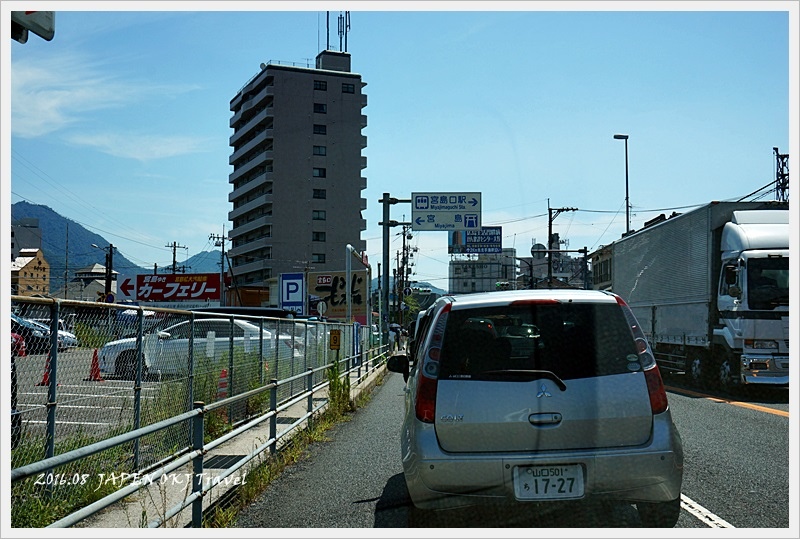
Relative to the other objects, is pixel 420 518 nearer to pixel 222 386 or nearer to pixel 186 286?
pixel 222 386

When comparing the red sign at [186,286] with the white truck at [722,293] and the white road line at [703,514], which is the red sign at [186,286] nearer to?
the white truck at [722,293]

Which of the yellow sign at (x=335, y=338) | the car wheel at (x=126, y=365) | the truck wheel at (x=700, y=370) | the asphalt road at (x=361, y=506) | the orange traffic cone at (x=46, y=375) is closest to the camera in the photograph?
the orange traffic cone at (x=46, y=375)

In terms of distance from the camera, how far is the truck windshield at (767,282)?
49.8ft

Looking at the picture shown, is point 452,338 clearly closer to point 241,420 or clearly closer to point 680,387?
point 241,420

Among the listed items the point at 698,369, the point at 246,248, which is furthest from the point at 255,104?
the point at 698,369

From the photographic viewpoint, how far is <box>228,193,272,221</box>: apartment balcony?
84438 mm

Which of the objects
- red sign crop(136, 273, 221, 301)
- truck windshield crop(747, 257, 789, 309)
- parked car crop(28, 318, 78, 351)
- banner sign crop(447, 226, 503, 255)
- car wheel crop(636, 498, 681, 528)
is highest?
banner sign crop(447, 226, 503, 255)

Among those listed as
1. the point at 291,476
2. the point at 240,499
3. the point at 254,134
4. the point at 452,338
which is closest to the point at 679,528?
the point at 452,338

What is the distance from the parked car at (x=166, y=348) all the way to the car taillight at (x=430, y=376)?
2.68 meters

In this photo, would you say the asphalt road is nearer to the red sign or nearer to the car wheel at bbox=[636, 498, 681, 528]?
the car wheel at bbox=[636, 498, 681, 528]

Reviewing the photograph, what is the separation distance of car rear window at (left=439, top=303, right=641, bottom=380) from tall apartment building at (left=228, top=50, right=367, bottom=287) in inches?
3074

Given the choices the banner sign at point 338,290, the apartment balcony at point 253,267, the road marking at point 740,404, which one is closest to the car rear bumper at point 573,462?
the road marking at point 740,404

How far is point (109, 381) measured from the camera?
22.0 feet

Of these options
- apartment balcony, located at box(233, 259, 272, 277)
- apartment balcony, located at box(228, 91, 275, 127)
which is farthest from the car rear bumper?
apartment balcony, located at box(228, 91, 275, 127)
